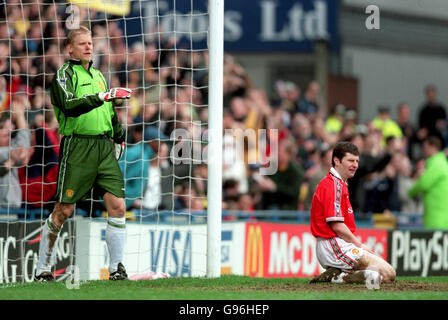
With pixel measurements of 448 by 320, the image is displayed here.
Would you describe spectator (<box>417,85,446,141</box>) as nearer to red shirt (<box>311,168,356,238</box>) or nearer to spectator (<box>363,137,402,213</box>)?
spectator (<box>363,137,402,213</box>)

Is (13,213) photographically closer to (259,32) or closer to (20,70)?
(20,70)

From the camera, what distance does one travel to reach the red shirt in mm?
9109

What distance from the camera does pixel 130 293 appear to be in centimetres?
809

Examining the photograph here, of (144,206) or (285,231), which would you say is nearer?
(144,206)

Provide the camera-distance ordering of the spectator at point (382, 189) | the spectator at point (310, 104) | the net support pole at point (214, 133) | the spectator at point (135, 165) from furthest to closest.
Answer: the spectator at point (310, 104) < the spectator at point (382, 189) < the spectator at point (135, 165) < the net support pole at point (214, 133)

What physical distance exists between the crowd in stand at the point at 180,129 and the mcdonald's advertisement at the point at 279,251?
106cm

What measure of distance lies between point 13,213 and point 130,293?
4.59 meters

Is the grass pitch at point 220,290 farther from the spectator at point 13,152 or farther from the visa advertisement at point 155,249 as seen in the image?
the spectator at point 13,152

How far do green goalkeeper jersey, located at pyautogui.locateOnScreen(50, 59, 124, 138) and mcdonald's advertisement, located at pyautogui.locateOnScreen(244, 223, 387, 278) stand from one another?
15.7 ft

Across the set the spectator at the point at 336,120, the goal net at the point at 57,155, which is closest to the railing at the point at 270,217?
the goal net at the point at 57,155

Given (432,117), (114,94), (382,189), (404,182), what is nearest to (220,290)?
(114,94)

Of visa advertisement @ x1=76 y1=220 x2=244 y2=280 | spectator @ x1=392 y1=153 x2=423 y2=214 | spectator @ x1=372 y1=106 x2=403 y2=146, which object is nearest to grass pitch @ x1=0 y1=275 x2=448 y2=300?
visa advertisement @ x1=76 y1=220 x2=244 y2=280

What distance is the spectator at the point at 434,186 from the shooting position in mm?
15578
